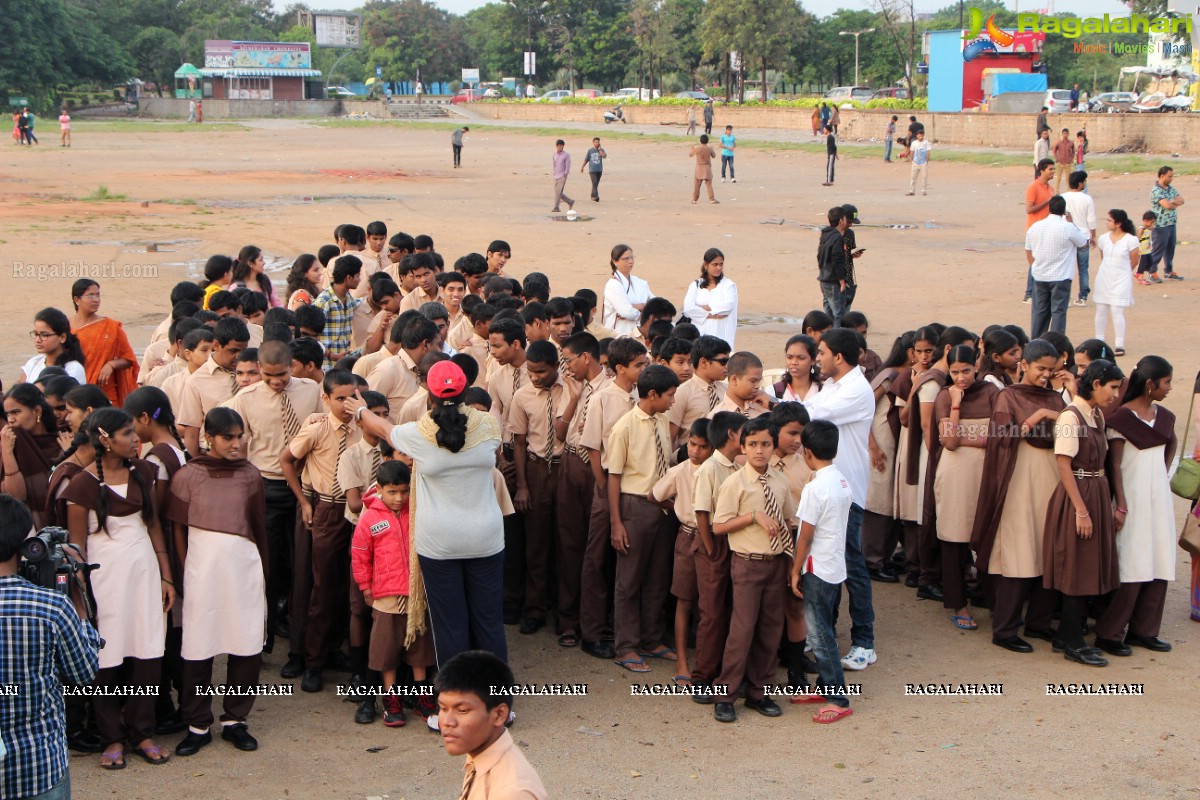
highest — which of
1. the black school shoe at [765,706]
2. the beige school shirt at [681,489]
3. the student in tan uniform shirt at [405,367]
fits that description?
the student in tan uniform shirt at [405,367]

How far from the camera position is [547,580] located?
6891mm

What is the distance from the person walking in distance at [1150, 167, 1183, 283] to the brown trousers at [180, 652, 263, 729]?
1463cm

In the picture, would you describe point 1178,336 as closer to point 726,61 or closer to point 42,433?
point 42,433

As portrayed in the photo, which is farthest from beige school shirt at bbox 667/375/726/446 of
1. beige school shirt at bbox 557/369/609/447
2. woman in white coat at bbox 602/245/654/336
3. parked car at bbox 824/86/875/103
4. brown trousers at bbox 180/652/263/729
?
parked car at bbox 824/86/875/103

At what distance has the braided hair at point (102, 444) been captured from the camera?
491 cm

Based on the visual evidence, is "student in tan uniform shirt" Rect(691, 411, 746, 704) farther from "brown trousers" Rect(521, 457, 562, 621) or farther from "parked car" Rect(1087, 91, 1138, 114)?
"parked car" Rect(1087, 91, 1138, 114)

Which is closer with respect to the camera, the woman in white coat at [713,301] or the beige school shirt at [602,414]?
the beige school shirt at [602,414]

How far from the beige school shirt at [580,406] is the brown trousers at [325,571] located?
4.20 ft

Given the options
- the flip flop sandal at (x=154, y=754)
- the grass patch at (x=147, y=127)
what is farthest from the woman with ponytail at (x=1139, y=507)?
the grass patch at (x=147, y=127)

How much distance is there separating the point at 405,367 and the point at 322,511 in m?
1.28

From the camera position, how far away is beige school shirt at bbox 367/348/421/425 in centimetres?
690

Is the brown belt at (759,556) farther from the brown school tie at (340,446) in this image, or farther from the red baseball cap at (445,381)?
the brown school tie at (340,446)

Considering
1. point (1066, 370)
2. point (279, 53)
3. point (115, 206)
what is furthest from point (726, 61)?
point (1066, 370)

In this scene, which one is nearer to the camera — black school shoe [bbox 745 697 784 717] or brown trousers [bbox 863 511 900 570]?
black school shoe [bbox 745 697 784 717]
